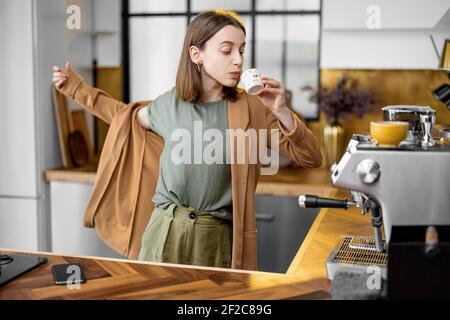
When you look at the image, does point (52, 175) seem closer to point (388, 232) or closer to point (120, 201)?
point (120, 201)

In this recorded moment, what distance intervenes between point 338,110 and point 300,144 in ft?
5.19

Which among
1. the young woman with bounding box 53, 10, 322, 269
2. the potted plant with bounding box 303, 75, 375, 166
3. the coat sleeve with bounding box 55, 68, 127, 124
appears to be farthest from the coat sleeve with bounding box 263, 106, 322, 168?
the potted plant with bounding box 303, 75, 375, 166

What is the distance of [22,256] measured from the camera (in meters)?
1.88

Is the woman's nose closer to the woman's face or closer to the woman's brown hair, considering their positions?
the woman's face

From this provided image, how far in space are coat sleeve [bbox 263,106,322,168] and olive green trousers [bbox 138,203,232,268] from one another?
0.36 meters

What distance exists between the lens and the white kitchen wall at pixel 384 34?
326 centimetres

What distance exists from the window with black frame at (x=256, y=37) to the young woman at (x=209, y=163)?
153cm

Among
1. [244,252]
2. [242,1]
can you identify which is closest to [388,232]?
[244,252]

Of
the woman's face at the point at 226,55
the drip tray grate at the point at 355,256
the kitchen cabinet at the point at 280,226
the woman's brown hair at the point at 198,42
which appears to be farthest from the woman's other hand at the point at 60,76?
the drip tray grate at the point at 355,256

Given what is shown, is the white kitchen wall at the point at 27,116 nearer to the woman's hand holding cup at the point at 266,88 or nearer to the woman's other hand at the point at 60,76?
the woman's other hand at the point at 60,76

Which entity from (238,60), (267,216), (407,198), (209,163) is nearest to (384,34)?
(267,216)

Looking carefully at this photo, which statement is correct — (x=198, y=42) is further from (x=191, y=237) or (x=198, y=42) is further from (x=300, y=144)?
(x=191, y=237)

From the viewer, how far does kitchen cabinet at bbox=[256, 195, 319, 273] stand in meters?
3.31
